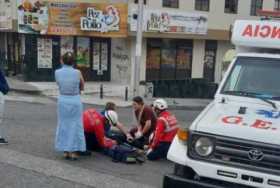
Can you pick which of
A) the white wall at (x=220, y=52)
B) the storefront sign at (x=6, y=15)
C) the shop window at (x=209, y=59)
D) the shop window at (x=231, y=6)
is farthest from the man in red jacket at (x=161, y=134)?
the shop window at (x=231, y=6)

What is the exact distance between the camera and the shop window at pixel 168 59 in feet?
83.8

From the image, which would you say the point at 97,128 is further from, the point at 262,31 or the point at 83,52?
the point at 83,52

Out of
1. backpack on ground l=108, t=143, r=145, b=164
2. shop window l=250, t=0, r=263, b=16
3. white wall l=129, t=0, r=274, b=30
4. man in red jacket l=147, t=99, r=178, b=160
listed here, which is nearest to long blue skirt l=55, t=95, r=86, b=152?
backpack on ground l=108, t=143, r=145, b=164

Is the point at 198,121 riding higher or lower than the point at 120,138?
higher

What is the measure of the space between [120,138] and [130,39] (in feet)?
52.9

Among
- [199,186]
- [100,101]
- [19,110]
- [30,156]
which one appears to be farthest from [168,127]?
[100,101]

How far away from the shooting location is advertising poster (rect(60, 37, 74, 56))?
23.6 meters

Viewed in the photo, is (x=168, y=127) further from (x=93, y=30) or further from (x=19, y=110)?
(x=93, y=30)

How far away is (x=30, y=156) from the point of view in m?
7.89

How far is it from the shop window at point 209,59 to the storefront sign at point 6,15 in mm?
11586

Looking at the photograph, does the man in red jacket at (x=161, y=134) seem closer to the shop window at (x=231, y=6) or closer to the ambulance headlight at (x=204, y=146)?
the ambulance headlight at (x=204, y=146)

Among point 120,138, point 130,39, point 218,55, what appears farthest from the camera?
point 218,55

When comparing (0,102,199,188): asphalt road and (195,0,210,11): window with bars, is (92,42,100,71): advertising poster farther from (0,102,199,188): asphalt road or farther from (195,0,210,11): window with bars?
(0,102,199,188): asphalt road

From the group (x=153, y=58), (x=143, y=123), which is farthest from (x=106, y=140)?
(x=153, y=58)
